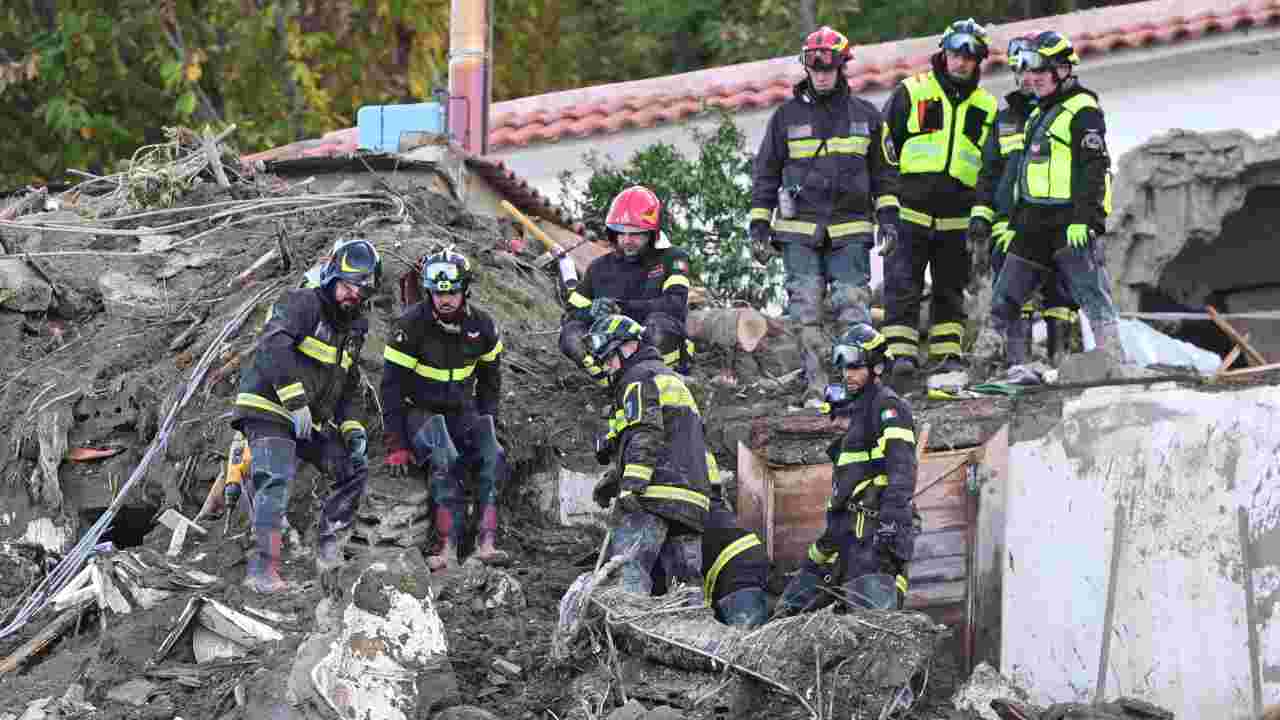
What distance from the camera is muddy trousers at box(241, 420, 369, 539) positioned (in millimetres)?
13836

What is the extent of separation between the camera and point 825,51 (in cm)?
1583

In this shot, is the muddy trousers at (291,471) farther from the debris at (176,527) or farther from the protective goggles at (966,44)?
the protective goggles at (966,44)

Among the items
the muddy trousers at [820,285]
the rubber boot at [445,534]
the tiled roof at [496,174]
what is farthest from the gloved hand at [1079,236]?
the tiled roof at [496,174]

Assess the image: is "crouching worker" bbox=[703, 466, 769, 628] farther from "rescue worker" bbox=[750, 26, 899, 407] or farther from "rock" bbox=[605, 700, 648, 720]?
"rescue worker" bbox=[750, 26, 899, 407]

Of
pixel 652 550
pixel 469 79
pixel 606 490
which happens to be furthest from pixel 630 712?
pixel 469 79

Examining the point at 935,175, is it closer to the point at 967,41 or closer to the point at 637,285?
the point at 967,41

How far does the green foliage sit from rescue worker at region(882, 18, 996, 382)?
3.77 meters

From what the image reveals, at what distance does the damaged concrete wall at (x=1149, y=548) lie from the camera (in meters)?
14.4

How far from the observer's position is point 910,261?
1622 centimetres

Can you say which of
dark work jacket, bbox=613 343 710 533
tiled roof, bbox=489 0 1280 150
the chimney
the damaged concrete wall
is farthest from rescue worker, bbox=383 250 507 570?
tiled roof, bbox=489 0 1280 150

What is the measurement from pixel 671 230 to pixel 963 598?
5892 mm

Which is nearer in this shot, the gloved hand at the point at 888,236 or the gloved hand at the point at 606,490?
the gloved hand at the point at 606,490

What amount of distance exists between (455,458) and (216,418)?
81.3 inches

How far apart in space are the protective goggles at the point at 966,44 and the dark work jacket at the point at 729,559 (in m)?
3.65
